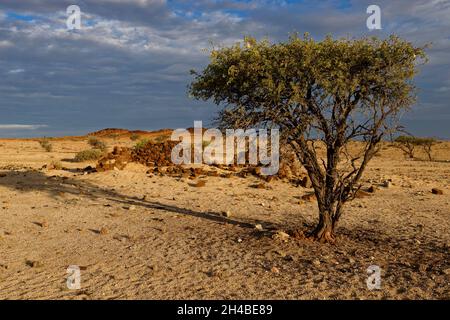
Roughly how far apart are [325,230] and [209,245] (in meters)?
2.18

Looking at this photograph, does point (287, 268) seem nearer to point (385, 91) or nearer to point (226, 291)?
point (226, 291)

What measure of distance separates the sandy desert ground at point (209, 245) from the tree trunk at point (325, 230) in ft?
0.86

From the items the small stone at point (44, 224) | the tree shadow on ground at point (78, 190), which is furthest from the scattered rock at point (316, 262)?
the small stone at point (44, 224)

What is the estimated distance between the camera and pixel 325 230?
884cm

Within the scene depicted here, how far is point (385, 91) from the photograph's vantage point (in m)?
8.35

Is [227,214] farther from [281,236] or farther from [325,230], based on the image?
[325,230]

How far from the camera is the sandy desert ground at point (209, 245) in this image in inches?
253

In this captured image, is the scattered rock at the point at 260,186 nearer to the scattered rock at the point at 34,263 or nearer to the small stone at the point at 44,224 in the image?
the small stone at the point at 44,224

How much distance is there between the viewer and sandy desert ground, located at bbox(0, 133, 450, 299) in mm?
6418

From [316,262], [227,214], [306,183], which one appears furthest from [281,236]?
[306,183]

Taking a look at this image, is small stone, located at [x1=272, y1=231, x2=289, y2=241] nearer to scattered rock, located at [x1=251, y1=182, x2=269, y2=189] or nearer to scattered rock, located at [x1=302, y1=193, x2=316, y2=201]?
scattered rock, located at [x1=302, y1=193, x2=316, y2=201]

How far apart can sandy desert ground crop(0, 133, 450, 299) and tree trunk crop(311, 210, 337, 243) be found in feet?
0.86
